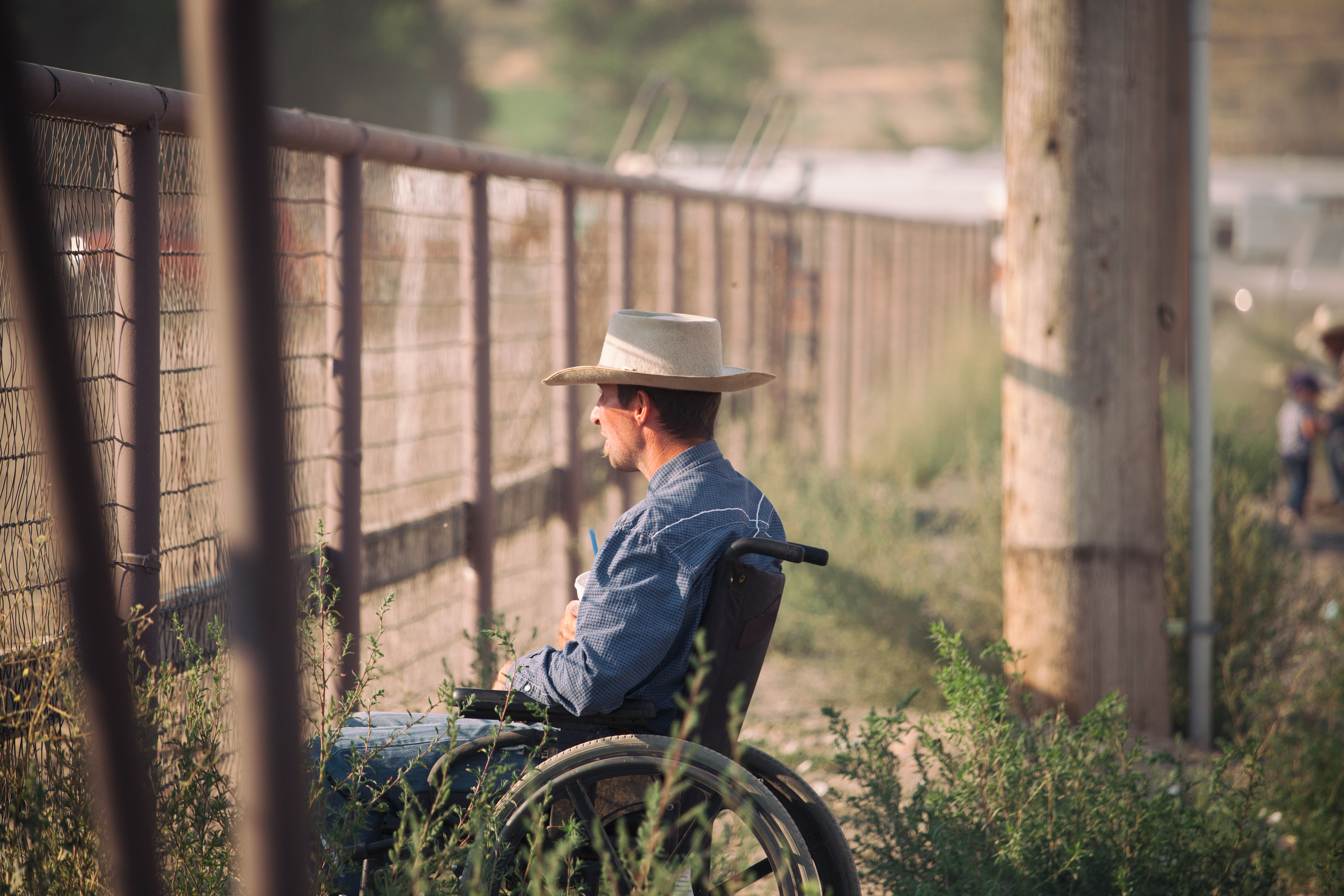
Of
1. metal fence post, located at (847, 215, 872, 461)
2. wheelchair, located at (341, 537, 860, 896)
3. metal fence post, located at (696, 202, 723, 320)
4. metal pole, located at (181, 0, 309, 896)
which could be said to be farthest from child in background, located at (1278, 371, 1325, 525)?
metal pole, located at (181, 0, 309, 896)

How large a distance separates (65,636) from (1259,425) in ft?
36.2

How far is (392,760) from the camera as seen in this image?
2326mm

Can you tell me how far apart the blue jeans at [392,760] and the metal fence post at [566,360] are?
2401mm

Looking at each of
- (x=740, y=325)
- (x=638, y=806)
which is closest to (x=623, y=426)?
(x=638, y=806)

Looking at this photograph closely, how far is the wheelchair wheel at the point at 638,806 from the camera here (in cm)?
195

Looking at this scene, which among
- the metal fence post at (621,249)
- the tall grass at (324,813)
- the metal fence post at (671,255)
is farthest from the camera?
the metal fence post at (671,255)

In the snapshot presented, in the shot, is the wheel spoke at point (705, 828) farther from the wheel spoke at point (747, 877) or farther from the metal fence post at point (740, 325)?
the metal fence post at point (740, 325)

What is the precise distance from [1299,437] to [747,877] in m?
8.13

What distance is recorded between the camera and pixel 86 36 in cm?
4247

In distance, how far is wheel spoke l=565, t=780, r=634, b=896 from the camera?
193cm

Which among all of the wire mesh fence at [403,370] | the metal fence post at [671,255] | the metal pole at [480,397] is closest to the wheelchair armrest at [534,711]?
the wire mesh fence at [403,370]

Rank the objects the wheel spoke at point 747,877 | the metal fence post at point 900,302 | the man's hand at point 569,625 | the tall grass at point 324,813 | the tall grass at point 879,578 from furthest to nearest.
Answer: the metal fence post at point 900,302 < the tall grass at point 879,578 < the man's hand at point 569,625 < the wheel spoke at point 747,877 < the tall grass at point 324,813

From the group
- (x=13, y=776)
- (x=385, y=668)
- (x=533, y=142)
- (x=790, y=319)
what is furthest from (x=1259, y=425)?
(x=533, y=142)

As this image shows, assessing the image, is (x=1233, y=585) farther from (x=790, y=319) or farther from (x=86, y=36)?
(x=86, y=36)
